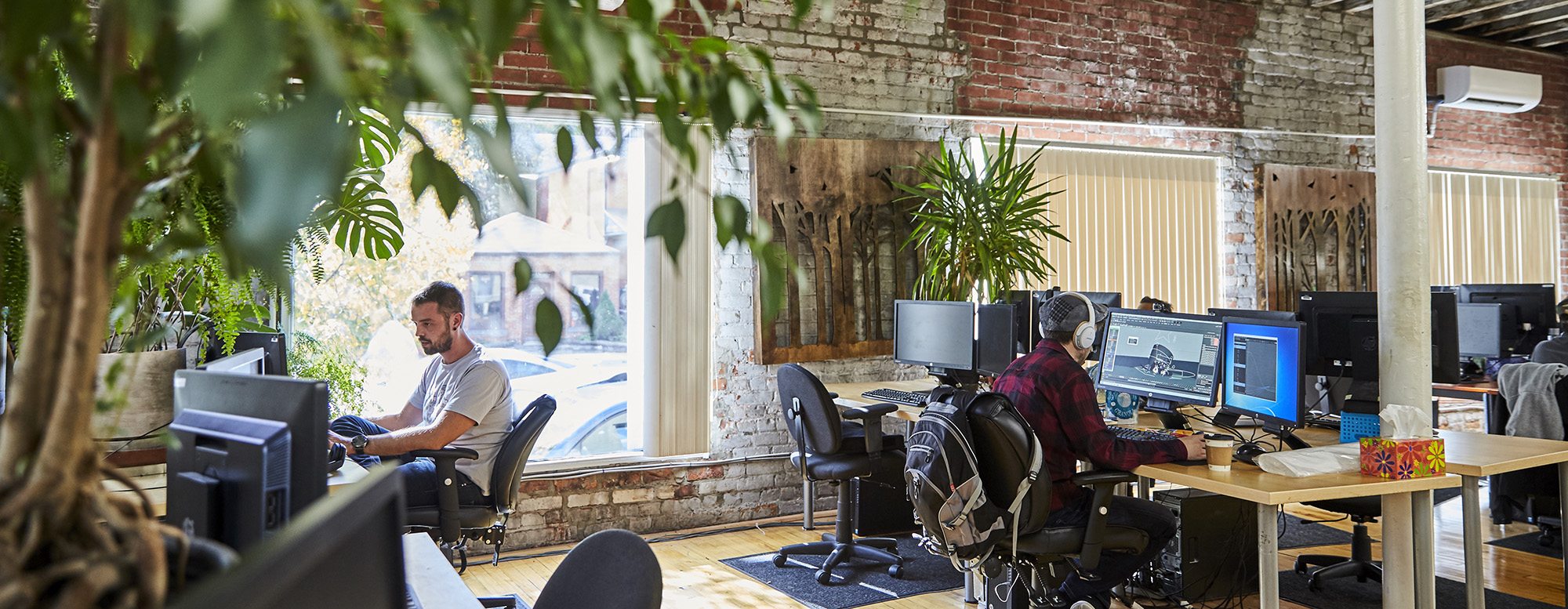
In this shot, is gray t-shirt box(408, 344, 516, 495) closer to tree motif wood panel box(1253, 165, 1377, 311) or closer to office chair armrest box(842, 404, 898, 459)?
office chair armrest box(842, 404, 898, 459)

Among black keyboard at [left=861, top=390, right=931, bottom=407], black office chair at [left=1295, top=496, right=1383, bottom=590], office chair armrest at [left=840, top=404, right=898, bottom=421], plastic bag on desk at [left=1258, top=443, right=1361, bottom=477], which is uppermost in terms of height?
black keyboard at [left=861, top=390, right=931, bottom=407]

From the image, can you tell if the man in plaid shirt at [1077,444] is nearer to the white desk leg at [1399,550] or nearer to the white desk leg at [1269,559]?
the white desk leg at [1269,559]

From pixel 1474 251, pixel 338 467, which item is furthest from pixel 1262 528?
pixel 1474 251

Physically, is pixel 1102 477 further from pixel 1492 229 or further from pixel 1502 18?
pixel 1492 229

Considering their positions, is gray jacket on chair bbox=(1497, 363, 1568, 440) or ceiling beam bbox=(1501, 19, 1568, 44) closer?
gray jacket on chair bbox=(1497, 363, 1568, 440)

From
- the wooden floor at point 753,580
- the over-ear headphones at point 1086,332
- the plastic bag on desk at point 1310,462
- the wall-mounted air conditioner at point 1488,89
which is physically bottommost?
the wooden floor at point 753,580

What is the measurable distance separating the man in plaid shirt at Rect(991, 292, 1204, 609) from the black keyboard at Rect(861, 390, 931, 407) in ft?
4.49

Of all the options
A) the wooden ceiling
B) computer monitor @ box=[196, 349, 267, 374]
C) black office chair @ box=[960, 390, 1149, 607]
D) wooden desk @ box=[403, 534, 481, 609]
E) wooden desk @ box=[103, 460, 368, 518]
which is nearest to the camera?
wooden desk @ box=[403, 534, 481, 609]

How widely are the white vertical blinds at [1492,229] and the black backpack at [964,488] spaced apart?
6.57m

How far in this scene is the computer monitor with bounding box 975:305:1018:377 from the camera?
4.75 m

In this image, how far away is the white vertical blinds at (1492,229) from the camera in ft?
27.0

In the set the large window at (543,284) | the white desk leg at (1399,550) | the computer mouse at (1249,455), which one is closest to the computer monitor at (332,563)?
the computer mouse at (1249,455)

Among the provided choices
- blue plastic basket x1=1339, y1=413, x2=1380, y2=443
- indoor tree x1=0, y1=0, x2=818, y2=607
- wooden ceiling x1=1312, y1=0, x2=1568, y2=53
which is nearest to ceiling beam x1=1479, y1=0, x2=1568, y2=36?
wooden ceiling x1=1312, y1=0, x2=1568, y2=53

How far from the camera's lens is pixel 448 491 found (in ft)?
11.8
